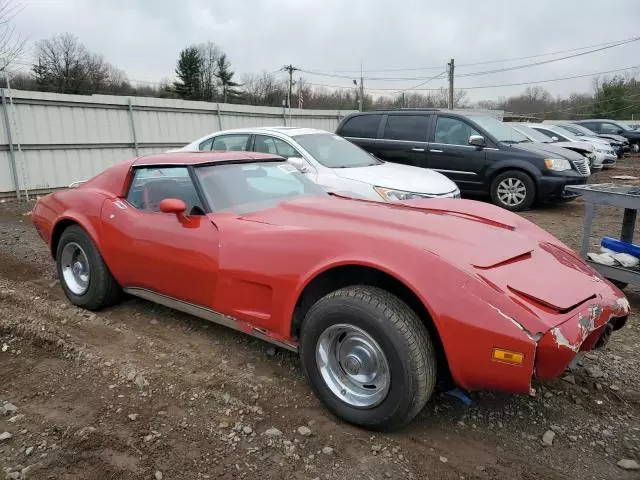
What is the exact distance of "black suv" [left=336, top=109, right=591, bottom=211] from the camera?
874 cm

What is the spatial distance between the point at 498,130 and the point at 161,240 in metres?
7.89

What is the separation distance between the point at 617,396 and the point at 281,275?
6.97 ft

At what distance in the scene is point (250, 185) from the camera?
3666 mm

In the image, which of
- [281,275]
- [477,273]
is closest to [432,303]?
[477,273]

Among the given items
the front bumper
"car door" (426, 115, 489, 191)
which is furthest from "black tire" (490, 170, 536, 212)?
"car door" (426, 115, 489, 191)

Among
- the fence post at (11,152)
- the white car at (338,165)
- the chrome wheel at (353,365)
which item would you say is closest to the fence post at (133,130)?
the fence post at (11,152)

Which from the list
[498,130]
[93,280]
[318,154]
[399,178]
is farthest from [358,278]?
[498,130]

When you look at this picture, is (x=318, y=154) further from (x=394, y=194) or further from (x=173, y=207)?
(x=173, y=207)

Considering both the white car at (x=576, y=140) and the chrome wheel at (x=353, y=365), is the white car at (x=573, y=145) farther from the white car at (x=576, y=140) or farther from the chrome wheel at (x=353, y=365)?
the chrome wheel at (x=353, y=365)

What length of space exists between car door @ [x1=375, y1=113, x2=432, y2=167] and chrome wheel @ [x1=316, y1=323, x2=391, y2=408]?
7.30 meters

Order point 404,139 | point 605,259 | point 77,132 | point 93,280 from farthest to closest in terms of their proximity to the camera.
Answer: point 77,132 → point 404,139 → point 605,259 → point 93,280

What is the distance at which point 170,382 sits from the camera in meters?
2.99

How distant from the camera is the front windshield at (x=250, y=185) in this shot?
3.41 meters

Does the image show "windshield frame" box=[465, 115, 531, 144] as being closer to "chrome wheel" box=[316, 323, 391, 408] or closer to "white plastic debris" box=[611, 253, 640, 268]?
"white plastic debris" box=[611, 253, 640, 268]
